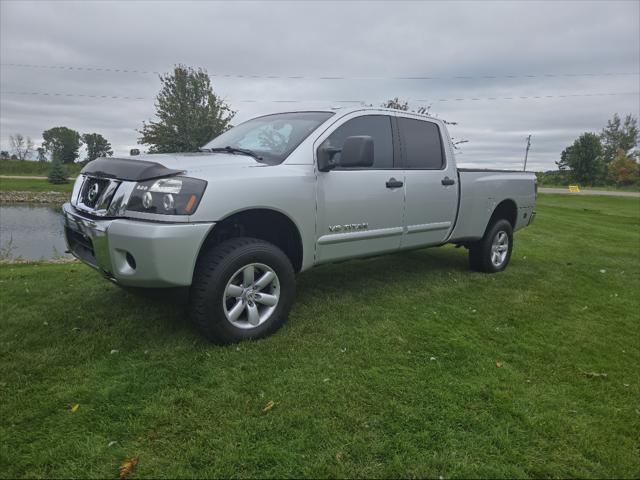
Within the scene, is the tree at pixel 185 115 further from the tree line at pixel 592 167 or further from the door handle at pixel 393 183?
the tree line at pixel 592 167

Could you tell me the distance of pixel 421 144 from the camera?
461cm

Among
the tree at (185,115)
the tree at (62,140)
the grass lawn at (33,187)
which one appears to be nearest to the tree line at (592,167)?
the tree at (185,115)

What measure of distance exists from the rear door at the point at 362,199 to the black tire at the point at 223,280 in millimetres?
542

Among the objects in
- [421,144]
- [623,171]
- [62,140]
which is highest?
[62,140]

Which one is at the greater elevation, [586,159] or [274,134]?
[586,159]

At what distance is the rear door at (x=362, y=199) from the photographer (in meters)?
3.60

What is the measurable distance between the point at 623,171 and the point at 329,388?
218 ft

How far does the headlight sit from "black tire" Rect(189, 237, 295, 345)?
414 millimetres

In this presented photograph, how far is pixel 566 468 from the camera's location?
205cm

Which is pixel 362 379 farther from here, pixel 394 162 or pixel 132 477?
pixel 394 162

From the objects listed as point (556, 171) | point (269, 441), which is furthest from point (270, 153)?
point (556, 171)

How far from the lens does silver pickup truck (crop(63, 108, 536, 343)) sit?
9.15ft

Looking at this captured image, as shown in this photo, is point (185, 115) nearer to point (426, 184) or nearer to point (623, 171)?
point (426, 184)

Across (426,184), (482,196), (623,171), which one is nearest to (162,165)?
(426,184)
